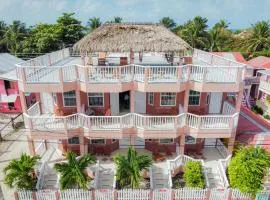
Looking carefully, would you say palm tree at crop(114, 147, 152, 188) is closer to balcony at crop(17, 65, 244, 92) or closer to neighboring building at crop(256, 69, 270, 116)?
balcony at crop(17, 65, 244, 92)

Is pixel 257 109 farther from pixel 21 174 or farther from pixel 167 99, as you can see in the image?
pixel 21 174

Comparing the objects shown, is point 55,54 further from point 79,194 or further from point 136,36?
point 79,194

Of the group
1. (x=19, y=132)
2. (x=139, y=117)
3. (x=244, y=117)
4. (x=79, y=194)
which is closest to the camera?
(x=79, y=194)

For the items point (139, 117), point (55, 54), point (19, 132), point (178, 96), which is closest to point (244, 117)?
point (178, 96)

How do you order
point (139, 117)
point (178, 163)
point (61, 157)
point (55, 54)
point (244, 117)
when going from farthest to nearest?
point (244, 117) → point (55, 54) → point (61, 157) → point (178, 163) → point (139, 117)

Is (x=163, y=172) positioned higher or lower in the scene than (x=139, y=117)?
lower

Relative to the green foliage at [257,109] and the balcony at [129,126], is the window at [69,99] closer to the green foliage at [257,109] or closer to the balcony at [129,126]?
the balcony at [129,126]

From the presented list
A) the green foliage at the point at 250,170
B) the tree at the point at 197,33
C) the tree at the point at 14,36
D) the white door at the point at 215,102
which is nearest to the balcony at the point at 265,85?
the white door at the point at 215,102

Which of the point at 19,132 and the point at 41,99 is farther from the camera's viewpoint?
the point at 19,132
